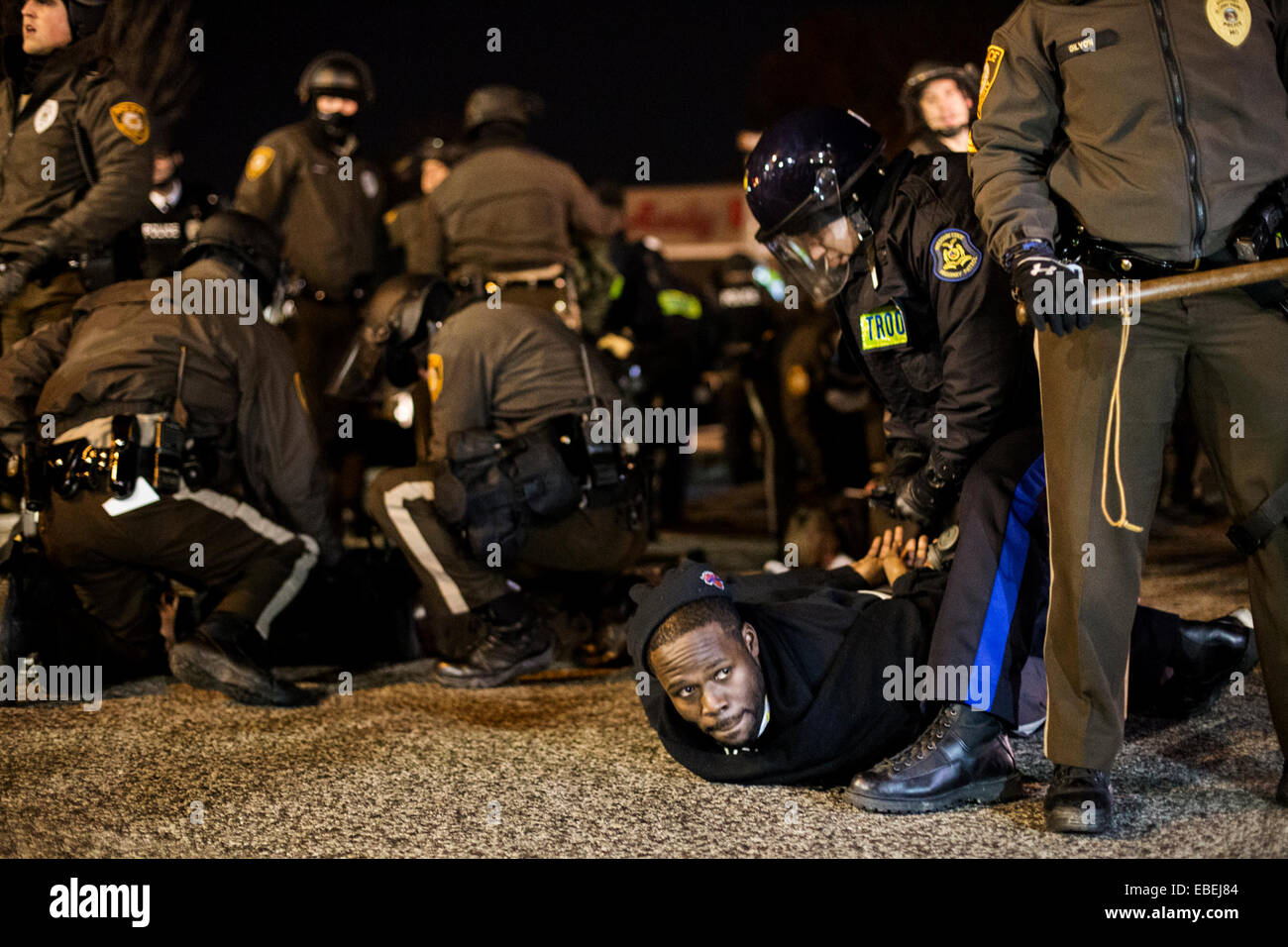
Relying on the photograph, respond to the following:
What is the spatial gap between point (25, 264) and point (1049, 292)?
344 cm

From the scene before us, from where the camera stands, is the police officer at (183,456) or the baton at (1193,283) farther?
the police officer at (183,456)

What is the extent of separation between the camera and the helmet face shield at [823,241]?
126 inches

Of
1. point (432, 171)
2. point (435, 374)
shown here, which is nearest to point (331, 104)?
point (432, 171)

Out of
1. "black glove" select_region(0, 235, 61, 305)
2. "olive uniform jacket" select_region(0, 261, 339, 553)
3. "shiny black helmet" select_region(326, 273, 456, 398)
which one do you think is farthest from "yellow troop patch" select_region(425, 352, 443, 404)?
"black glove" select_region(0, 235, 61, 305)

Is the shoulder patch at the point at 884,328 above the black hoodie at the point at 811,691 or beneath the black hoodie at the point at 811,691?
above

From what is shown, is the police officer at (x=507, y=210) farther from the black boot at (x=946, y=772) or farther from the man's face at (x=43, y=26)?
the black boot at (x=946, y=772)

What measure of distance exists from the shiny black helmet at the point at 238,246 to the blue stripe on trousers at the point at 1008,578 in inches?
107

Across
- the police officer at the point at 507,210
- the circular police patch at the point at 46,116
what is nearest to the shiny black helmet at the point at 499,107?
the police officer at the point at 507,210

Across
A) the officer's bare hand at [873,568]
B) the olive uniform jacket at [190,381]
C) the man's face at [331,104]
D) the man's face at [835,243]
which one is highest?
the man's face at [331,104]

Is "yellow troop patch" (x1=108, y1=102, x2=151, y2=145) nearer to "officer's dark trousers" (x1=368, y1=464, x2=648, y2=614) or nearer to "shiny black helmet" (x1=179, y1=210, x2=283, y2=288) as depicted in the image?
"shiny black helmet" (x1=179, y1=210, x2=283, y2=288)

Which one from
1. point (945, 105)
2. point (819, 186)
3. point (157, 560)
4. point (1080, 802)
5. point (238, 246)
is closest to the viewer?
point (1080, 802)

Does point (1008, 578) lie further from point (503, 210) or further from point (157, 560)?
point (503, 210)

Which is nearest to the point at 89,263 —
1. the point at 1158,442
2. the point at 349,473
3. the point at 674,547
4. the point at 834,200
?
the point at 349,473

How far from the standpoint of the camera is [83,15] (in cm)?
460
